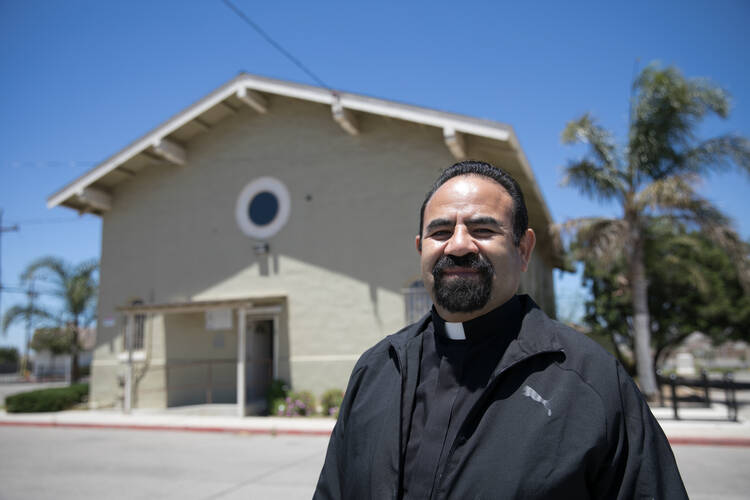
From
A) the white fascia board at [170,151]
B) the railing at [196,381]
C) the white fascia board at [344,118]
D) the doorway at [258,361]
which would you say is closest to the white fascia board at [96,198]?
the white fascia board at [170,151]

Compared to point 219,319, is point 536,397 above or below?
below

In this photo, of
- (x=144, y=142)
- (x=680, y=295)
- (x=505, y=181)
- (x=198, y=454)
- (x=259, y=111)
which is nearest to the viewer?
(x=505, y=181)

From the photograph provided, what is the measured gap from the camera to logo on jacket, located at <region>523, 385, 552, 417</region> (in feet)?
5.42

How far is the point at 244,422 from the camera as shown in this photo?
39.9 feet

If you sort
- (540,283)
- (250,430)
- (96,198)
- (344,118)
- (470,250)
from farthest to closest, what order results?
(540,283) → (96,198) → (344,118) → (250,430) → (470,250)

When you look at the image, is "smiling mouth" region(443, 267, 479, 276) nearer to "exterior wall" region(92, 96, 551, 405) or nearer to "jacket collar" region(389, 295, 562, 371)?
"jacket collar" region(389, 295, 562, 371)

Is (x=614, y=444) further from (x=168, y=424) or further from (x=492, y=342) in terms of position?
(x=168, y=424)

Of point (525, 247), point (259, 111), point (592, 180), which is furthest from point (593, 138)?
point (525, 247)

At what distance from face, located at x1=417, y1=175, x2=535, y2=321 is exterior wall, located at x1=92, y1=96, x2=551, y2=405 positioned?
10.3 m

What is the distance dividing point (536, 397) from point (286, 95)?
13161 millimetres

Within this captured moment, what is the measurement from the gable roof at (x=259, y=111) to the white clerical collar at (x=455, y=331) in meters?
9.80

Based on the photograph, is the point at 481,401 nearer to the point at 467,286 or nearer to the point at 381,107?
the point at 467,286

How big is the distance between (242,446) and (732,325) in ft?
56.6

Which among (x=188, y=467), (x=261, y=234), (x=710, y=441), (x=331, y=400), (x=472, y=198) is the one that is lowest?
(x=710, y=441)
